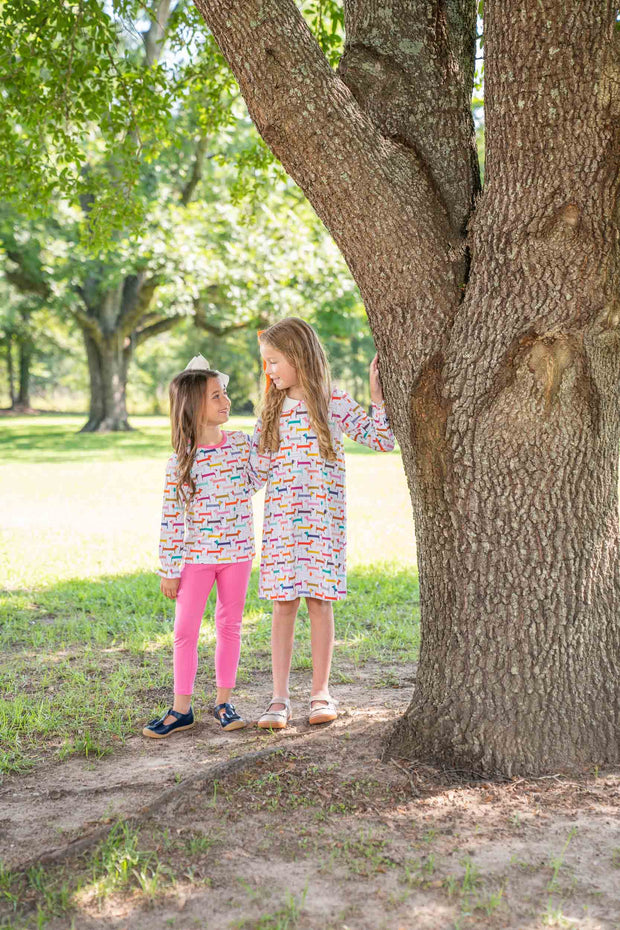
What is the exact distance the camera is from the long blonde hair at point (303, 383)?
400cm

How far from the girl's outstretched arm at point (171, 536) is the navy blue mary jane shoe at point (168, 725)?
66 cm

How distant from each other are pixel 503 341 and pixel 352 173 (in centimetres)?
86

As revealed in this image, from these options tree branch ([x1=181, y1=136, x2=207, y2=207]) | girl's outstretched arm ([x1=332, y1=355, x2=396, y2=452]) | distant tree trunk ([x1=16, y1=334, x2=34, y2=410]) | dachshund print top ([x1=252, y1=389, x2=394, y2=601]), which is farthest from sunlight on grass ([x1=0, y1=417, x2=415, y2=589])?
distant tree trunk ([x1=16, y1=334, x2=34, y2=410])

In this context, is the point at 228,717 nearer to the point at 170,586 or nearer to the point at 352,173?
the point at 170,586

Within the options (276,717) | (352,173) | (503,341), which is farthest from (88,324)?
(503,341)

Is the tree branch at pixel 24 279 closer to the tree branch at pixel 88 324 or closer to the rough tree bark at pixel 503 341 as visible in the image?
the tree branch at pixel 88 324

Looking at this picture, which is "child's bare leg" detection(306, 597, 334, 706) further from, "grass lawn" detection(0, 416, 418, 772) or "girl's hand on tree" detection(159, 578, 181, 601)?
"grass lawn" detection(0, 416, 418, 772)

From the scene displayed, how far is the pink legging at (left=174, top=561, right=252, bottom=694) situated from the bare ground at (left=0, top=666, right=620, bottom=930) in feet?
1.42

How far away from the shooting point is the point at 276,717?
3.93 meters

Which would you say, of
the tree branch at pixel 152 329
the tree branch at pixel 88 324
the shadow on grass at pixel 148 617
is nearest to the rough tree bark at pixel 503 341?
the shadow on grass at pixel 148 617

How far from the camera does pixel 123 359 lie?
1100 inches

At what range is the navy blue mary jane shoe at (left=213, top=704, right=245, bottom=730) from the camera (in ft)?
13.0

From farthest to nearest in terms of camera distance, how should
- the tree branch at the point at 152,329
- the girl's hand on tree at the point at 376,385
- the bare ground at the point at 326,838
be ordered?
the tree branch at the point at 152,329, the girl's hand on tree at the point at 376,385, the bare ground at the point at 326,838

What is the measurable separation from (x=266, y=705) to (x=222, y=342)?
42.4m
